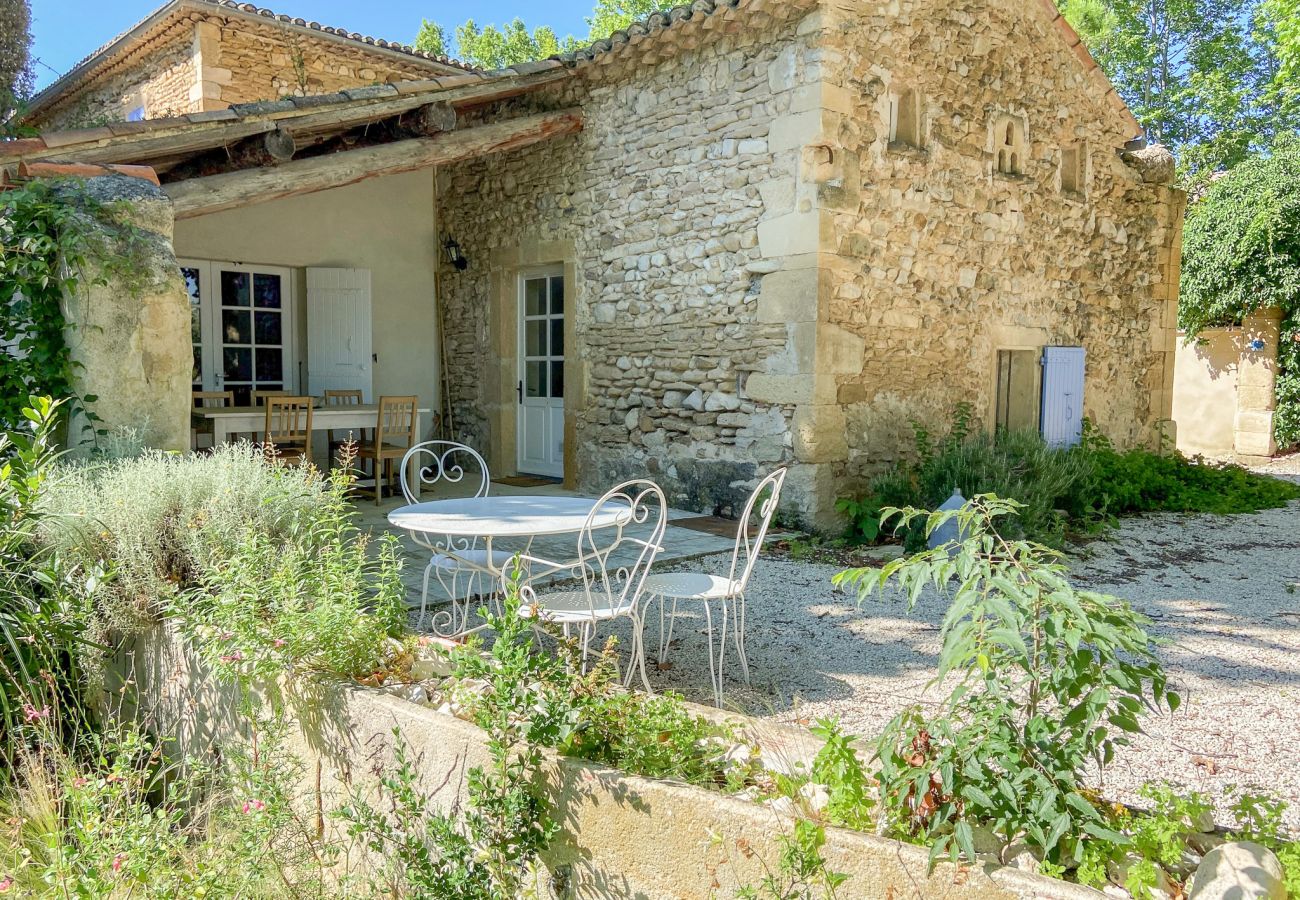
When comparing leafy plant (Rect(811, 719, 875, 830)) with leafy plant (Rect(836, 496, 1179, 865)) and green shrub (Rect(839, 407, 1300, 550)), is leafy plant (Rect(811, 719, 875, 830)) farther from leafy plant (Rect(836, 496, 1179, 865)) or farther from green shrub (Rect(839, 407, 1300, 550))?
green shrub (Rect(839, 407, 1300, 550))

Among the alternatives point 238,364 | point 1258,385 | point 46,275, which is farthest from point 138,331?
point 1258,385

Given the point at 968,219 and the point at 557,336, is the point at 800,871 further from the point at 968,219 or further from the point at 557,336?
the point at 557,336

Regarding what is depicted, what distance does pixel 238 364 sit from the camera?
824 centimetres

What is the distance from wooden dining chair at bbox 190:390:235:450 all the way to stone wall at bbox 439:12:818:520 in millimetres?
2312

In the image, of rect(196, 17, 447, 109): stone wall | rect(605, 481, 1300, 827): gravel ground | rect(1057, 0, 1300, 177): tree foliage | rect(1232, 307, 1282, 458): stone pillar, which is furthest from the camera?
rect(1057, 0, 1300, 177): tree foliage

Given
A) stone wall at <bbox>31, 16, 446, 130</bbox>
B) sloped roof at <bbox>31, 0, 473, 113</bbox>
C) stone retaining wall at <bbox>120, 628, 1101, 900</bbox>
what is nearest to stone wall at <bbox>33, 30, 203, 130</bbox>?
stone wall at <bbox>31, 16, 446, 130</bbox>

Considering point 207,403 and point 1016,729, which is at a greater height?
point 207,403

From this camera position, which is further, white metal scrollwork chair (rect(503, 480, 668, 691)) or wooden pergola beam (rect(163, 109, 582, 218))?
wooden pergola beam (rect(163, 109, 582, 218))

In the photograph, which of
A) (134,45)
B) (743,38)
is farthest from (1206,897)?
(134,45)

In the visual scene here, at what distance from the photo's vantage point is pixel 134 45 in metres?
9.85

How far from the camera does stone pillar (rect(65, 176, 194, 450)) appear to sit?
424cm

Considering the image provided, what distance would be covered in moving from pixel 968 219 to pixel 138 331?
5.77m

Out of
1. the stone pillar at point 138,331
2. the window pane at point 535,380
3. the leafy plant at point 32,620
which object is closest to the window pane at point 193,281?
the window pane at point 535,380

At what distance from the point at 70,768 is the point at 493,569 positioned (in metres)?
1.26
